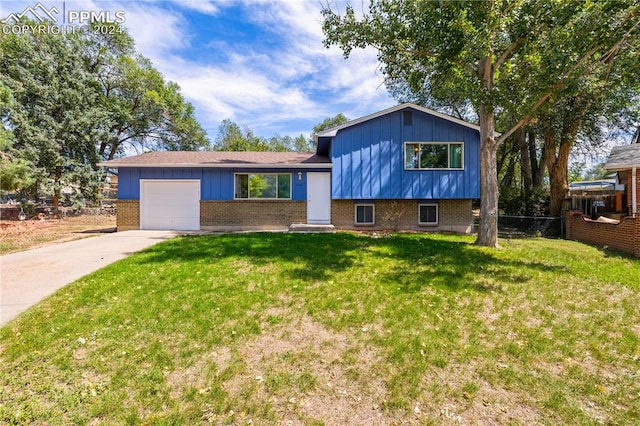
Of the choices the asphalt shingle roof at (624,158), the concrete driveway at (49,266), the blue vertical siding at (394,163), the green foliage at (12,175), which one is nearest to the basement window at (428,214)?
the blue vertical siding at (394,163)

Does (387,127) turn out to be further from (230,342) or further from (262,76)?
(230,342)

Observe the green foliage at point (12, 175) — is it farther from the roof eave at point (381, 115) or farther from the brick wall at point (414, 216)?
the brick wall at point (414, 216)

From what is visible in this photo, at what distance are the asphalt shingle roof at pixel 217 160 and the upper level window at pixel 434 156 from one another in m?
3.68

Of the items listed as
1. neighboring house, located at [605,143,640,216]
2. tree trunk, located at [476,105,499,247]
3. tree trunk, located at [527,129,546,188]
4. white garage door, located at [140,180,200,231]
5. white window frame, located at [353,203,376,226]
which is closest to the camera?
tree trunk, located at [476,105,499,247]

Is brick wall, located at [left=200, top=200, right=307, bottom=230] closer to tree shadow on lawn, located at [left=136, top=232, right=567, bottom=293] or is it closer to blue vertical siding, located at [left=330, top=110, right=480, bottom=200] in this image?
blue vertical siding, located at [left=330, top=110, right=480, bottom=200]

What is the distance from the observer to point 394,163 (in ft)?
44.1

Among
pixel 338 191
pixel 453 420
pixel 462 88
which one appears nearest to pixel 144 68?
pixel 338 191

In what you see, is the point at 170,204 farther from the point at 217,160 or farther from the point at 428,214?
the point at 428,214

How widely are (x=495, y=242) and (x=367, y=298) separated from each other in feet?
19.1

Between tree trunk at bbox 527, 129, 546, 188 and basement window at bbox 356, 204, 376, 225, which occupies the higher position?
tree trunk at bbox 527, 129, 546, 188

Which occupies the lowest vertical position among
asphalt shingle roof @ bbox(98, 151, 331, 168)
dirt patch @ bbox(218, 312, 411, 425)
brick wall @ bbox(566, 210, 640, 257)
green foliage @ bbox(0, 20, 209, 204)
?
dirt patch @ bbox(218, 312, 411, 425)

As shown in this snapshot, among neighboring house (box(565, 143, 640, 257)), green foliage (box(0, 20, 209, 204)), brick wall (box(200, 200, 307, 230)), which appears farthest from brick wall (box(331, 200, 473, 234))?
green foliage (box(0, 20, 209, 204))

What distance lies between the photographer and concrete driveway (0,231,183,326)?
16.1 feet

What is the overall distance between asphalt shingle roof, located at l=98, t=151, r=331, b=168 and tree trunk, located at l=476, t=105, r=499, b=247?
6.30 metres
